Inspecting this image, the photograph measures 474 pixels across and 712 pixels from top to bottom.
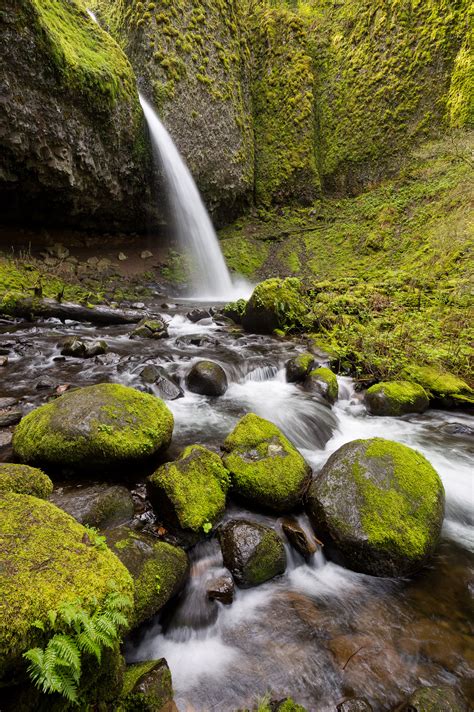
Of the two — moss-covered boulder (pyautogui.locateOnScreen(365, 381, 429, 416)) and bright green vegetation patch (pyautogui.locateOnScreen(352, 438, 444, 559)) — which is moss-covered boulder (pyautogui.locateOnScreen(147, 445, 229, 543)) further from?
moss-covered boulder (pyautogui.locateOnScreen(365, 381, 429, 416))

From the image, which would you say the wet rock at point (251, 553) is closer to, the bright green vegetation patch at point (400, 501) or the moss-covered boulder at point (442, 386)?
the bright green vegetation patch at point (400, 501)

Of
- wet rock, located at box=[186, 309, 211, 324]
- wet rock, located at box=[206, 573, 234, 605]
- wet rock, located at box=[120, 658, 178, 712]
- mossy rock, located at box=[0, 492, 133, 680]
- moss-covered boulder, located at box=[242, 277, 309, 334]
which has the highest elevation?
moss-covered boulder, located at box=[242, 277, 309, 334]

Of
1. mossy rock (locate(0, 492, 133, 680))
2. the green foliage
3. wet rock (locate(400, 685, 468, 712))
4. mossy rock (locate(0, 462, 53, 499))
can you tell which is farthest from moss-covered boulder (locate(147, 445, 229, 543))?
wet rock (locate(400, 685, 468, 712))

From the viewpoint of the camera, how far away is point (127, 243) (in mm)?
18078

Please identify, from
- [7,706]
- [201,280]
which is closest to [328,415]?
[7,706]

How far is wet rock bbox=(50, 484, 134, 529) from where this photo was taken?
2.88 metres

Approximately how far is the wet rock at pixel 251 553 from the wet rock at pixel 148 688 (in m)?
0.92

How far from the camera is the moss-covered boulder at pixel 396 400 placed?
5.87 m

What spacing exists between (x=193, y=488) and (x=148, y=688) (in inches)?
56.8

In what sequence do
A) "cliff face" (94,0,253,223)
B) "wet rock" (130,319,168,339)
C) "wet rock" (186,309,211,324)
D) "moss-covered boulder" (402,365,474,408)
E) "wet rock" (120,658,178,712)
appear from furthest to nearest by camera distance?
"cliff face" (94,0,253,223) < "wet rock" (186,309,211,324) < "wet rock" (130,319,168,339) < "moss-covered boulder" (402,365,474,408) < "wet rock" (120,658,178,712)

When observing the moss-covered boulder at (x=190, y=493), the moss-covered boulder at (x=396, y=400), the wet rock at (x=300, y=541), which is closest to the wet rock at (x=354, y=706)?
the wet rock at (x=300, y=541)

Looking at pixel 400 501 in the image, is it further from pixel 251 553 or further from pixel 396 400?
pixel 396 400

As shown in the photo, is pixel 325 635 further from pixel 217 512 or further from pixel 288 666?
pixel 217 512

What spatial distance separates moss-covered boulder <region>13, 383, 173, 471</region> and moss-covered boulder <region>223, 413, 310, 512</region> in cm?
91
